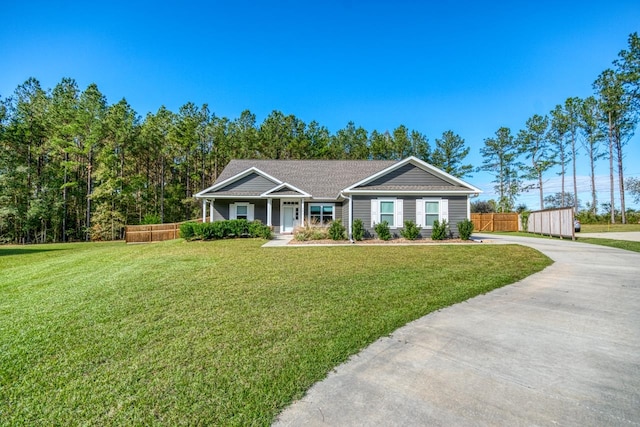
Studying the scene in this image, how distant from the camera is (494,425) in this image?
6.58 feet

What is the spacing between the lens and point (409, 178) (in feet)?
52.1

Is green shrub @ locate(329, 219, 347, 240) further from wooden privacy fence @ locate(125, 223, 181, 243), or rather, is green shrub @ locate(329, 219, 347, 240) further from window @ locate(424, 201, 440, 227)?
wooden privacy fence @ locate(125, 223, 181, 243)

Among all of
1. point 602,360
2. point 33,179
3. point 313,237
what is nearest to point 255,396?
point 602,360

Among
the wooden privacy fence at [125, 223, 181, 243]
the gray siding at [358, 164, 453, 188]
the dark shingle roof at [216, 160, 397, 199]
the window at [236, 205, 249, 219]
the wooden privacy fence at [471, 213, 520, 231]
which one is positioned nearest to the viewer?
the gray siding at [358, 164, 453, 188]

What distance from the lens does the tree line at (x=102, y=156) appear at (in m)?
23.4

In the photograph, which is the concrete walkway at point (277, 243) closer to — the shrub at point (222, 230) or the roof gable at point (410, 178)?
the shrub at point (222, 230)

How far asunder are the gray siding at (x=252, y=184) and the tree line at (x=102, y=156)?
7.11m

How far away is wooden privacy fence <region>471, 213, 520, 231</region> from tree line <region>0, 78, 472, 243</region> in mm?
20823

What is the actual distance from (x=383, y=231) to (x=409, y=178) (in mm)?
3535

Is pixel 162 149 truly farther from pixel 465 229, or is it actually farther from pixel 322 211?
pixel 465 229

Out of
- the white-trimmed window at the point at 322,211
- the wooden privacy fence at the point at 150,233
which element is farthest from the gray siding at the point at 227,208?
the wooden privacy fence at the point at 150,233

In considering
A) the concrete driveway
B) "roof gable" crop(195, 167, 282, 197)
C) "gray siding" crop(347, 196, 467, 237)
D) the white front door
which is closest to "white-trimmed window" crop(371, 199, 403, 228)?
"gray siding" crop(347, 196, 467, 237)

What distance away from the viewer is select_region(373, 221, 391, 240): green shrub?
1465cm

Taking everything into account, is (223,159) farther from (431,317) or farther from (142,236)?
(431,317)
